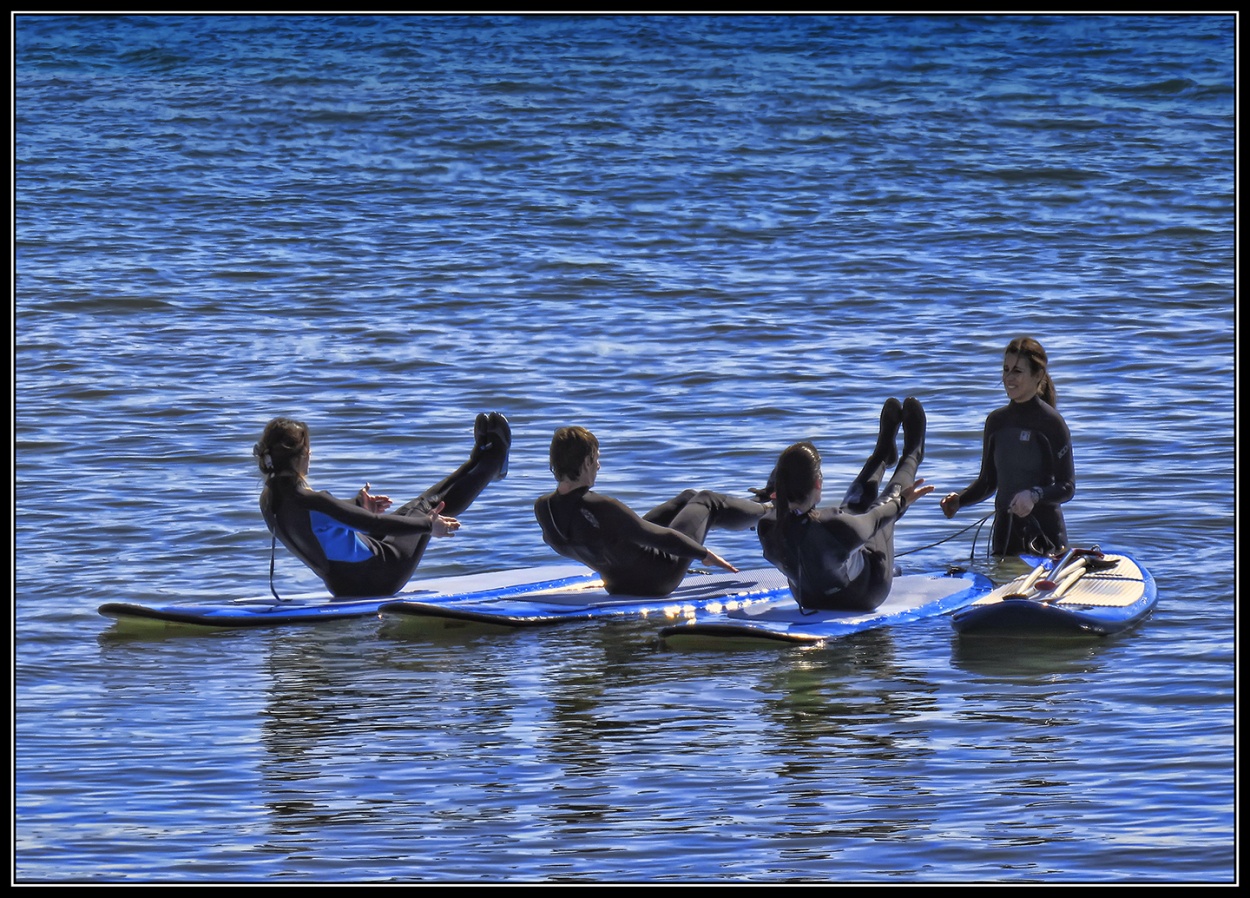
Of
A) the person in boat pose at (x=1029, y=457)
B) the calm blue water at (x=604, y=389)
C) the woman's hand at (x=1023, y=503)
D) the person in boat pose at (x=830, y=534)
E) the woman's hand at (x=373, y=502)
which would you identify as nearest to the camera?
the calm blue water at (x=604, y=389)

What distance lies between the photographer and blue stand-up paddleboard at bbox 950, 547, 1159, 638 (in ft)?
31.5

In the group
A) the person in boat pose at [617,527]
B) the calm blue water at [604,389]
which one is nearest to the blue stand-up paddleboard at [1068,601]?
the calm blue water at [604,389]

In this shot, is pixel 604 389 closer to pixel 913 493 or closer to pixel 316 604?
pixel 316 604

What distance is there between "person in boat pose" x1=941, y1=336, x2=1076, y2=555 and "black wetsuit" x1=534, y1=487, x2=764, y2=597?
1.55 m

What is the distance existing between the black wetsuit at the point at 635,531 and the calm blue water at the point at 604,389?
448mm

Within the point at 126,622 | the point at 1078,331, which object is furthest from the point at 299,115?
the point at 126,622

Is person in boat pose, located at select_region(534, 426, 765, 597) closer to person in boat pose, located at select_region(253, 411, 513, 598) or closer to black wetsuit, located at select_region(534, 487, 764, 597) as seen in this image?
black wetsuit, located at select_region(534, 487, 764, 597)

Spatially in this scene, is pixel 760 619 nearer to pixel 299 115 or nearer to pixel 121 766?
pixel 121 766

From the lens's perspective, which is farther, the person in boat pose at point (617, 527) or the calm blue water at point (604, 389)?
the person in boat pose at point (617, 527)

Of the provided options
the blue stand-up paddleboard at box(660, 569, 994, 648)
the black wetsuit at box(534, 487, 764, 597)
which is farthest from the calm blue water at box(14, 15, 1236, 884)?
the black wetsuit at box(534, 487, 764, 597)

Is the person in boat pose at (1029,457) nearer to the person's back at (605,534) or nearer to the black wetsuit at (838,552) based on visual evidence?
the black wetsuit at (838,552)

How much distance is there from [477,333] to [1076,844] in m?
14.6

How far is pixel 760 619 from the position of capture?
9.84m

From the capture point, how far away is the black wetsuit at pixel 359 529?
33.4 feet
